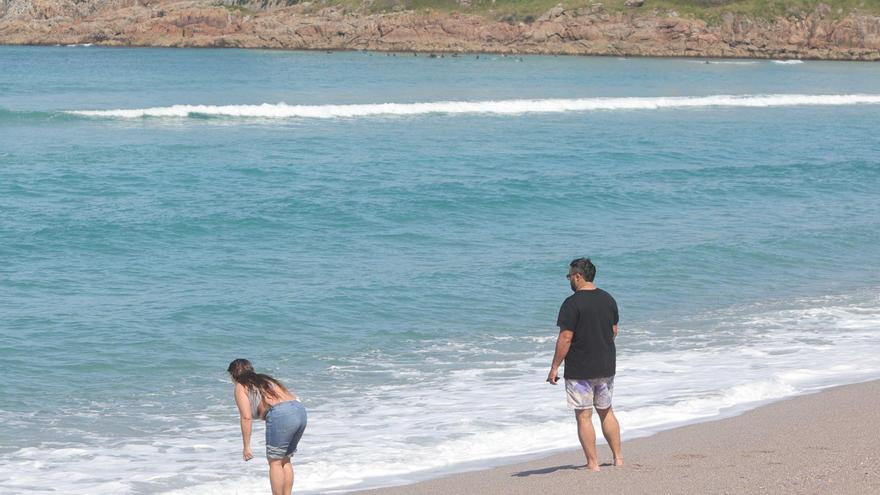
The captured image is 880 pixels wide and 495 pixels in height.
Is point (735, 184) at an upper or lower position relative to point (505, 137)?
lower

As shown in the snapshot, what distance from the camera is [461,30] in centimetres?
11562

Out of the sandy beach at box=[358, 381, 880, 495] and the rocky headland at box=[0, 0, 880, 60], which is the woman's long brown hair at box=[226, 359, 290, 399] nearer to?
the sandy beach at box=[358, 381, 880, 495]

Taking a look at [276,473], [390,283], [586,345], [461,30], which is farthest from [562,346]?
[461,30]

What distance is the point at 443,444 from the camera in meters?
9.03

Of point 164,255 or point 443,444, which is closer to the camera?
point 443,444

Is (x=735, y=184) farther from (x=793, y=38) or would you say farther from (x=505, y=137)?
(x=793, y=38)

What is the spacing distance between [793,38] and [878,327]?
335 ft

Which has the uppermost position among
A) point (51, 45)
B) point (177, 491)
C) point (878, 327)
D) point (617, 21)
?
point (51, 45)

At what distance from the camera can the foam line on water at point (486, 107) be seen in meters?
42.9

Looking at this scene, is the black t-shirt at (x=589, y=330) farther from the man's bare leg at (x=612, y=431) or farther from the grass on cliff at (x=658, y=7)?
the grass on cliff at (x=658, y=7)

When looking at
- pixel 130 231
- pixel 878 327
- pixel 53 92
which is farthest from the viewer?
pixel 53 92

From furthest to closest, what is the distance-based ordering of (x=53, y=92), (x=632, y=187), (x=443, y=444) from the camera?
(x=53, y=92) → (x=632, y=187) → (x=443, y=444)

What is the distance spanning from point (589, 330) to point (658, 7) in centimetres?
11125

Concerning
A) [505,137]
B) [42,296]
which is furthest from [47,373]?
[505,137]
